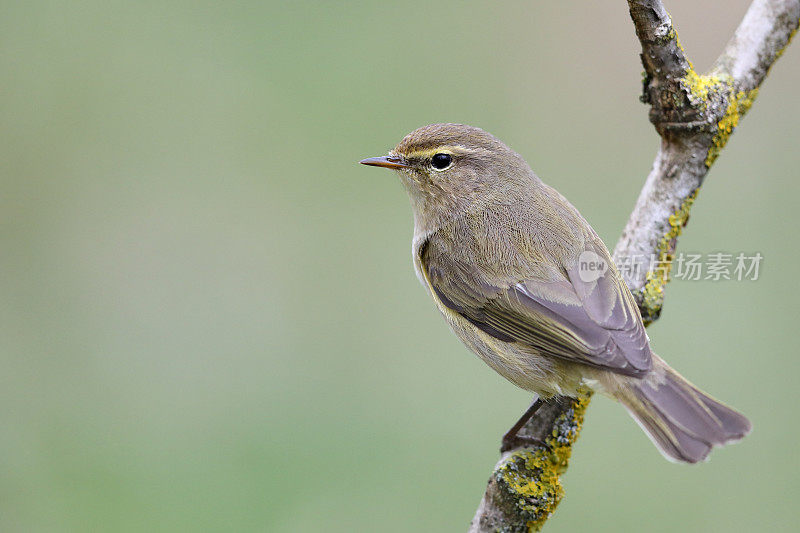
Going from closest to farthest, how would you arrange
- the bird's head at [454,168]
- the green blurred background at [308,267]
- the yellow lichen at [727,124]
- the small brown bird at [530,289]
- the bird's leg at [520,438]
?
the small brown bird at [530,289] < the bird's leg at [520,438] < the yellow lichen at [727,124] < the bird's head at [454,168] < the green blurred background at [308,267]

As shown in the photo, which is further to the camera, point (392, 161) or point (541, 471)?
point (392, 161)

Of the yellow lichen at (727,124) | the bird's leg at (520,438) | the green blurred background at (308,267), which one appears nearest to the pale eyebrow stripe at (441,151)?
the yellow lichen at (727,124)

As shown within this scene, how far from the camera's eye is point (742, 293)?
583 cm

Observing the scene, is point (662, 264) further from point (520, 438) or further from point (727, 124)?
point (520, 438)

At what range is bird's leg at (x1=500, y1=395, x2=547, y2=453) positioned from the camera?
3.72m

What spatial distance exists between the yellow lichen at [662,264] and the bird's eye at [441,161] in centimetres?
107

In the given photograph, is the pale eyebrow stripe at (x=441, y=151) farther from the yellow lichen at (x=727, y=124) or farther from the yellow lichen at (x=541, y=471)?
the yellow lichen at (x=541, y=471)

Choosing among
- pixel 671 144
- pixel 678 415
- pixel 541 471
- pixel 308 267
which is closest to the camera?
pixel 678 415

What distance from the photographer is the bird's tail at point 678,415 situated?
3.29m

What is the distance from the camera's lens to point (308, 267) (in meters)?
6.41

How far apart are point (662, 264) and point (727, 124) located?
713 millimetres

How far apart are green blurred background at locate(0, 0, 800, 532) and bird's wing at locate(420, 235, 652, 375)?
169 centimetres

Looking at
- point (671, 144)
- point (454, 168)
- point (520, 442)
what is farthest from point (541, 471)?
point (671, 144)

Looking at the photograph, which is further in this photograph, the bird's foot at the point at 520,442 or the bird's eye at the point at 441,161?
the bird's eye at the point at 441,161
